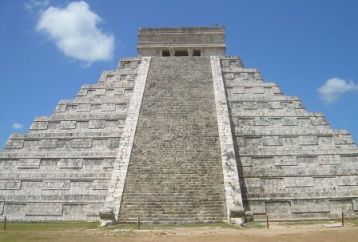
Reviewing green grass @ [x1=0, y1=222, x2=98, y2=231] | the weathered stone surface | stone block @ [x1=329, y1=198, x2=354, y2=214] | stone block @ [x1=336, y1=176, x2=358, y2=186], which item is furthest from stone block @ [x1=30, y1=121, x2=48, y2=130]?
stone block @ [x1=336, y1=176, x2=358, y2=186]

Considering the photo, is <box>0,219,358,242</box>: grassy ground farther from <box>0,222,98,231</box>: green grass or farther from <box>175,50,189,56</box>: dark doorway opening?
<box>175,50,189,56</box>: dark doorway opening

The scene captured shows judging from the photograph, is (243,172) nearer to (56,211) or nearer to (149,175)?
(149,175)

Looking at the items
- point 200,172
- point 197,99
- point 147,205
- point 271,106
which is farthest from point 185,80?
point 147,205

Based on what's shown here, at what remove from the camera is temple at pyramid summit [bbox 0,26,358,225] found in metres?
13.5

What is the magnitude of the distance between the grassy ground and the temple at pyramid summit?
0.70 metres

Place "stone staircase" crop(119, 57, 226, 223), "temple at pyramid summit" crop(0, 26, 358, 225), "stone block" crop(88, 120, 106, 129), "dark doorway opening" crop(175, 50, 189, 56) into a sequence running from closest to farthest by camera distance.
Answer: "stone staircase" crop(119, 57, 226, 223) → "temple at pyramid summit" crop(0, 26, 358, 225) → "stone block" crop(88, 120, 106, 129) → "dark doorway opening" crop(175, 50, 189, 56)

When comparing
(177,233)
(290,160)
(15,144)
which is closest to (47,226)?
(177,233)

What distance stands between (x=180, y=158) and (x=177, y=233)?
468 cm

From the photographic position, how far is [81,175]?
15.1m

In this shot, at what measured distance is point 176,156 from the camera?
15.0 metres

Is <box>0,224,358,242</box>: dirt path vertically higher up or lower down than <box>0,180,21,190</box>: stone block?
lower down

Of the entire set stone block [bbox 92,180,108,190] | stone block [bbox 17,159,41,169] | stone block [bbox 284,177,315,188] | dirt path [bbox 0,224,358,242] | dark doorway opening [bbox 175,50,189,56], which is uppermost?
dark doorway opening [bbox 175,50,189,56]

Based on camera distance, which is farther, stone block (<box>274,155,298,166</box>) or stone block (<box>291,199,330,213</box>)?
stone block (<box>274,155,298,166</box>)

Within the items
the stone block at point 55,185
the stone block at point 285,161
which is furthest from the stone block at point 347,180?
the stone block at point 55,185
